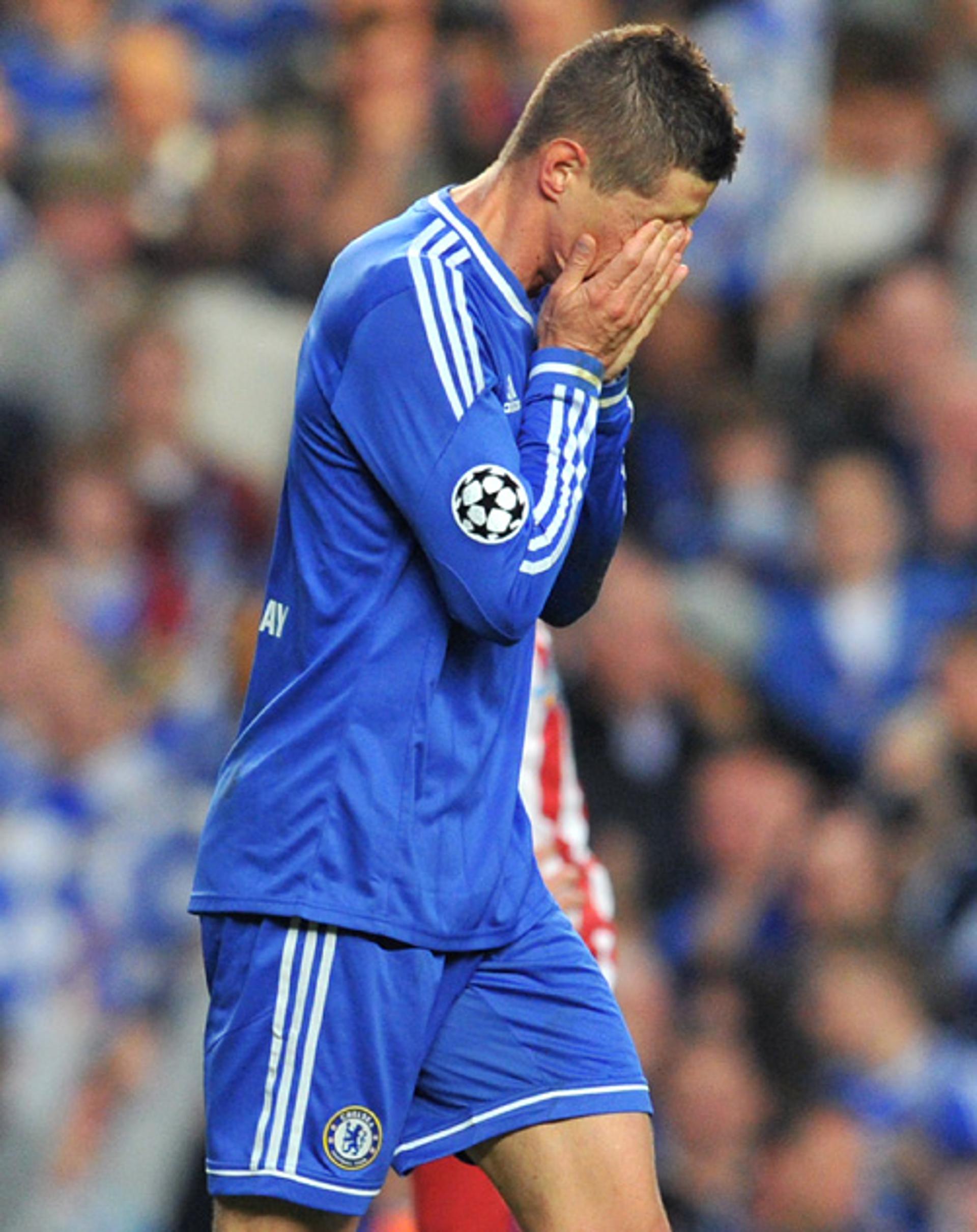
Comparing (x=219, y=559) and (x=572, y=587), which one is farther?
(x=219, y=559)

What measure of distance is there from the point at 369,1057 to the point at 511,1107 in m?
0.21

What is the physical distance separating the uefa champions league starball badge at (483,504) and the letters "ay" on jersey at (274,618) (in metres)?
0.30

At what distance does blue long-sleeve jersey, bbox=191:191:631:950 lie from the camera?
235 cm

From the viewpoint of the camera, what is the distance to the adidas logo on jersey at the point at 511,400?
2.46m

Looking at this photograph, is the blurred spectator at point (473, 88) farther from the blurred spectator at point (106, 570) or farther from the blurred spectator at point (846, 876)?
the blurred spectator at point (846, 876)

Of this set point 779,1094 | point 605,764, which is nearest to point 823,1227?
point 779,1094

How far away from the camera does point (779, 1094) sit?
510 cm

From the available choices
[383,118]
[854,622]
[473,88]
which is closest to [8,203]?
[383,118]

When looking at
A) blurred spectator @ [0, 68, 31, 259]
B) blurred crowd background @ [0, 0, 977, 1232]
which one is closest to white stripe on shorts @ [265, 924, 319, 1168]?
blurred crowd background @ [0, 0, 977, 1232]

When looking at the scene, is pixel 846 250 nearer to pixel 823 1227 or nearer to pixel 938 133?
pixel 938 133

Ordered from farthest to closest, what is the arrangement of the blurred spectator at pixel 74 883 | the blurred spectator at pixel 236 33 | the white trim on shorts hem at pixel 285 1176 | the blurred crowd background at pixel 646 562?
the blurred spectator at pixel 236 33 < the blurred spectator at pixel 74 883 < the blurred crowd background at pixel 646 562 < the white trim on shorts hem at pixel 285 1176

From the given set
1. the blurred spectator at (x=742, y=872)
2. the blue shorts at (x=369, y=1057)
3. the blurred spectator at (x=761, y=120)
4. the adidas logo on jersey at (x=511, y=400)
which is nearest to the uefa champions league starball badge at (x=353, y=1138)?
the blue shorts at (x=369, y=1057)

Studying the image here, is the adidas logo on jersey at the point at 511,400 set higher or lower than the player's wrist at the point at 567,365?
lower

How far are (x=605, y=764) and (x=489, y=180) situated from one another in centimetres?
302
